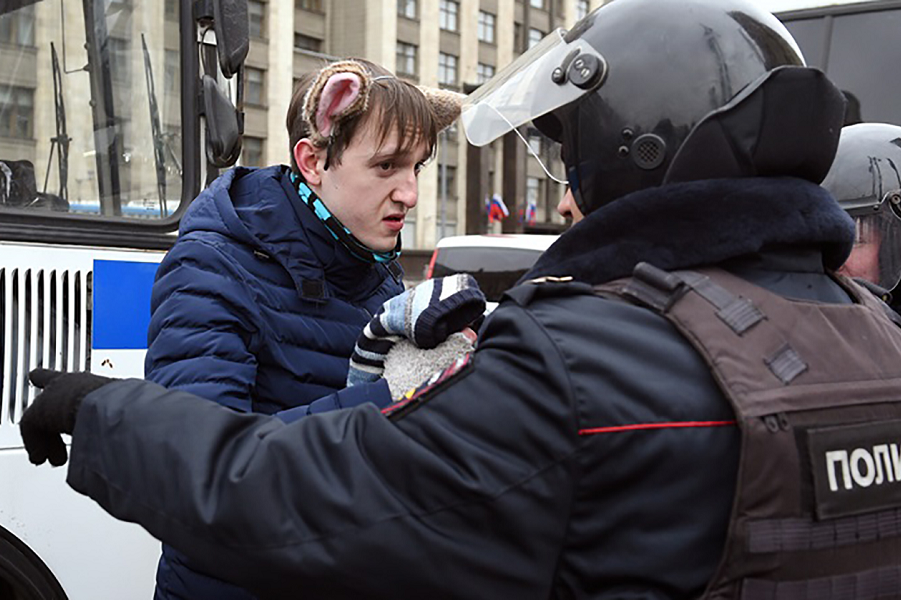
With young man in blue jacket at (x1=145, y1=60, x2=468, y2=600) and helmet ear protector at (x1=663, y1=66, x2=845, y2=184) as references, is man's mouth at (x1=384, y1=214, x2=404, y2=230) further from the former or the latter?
helmet ear protector at (x1=663, y1=66, x2=845, y2=184)

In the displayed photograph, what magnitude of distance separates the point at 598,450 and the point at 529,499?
11 cm

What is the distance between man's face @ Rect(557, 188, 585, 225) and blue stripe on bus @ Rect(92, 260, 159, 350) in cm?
191

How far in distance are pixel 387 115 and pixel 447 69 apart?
143 feet

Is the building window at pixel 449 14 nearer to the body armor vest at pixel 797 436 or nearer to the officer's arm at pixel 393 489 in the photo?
the body armor vest at pixel 797 436

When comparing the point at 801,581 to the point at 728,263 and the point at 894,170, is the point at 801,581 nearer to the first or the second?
the point at 728,263

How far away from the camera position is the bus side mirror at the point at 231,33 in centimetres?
345

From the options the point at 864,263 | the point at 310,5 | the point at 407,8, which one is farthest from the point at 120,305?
the point at 407,8

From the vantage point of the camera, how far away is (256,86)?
34938 mm

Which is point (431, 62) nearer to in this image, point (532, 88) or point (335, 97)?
point (335, 97)

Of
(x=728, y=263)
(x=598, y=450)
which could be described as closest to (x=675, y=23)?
(x=728, y=263)

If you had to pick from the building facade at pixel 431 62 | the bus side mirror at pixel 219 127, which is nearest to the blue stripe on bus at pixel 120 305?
the bus side mirror at pixel 219 127

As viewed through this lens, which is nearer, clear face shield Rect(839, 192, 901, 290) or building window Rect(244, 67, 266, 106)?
clear face shield Rect(839, 192, 901, 290)

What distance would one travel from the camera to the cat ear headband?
2.18 metres

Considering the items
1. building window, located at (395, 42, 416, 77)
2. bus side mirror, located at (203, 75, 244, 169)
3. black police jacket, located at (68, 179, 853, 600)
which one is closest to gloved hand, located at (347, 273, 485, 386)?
black police jacket, located at (68, 179, 853, 600)
